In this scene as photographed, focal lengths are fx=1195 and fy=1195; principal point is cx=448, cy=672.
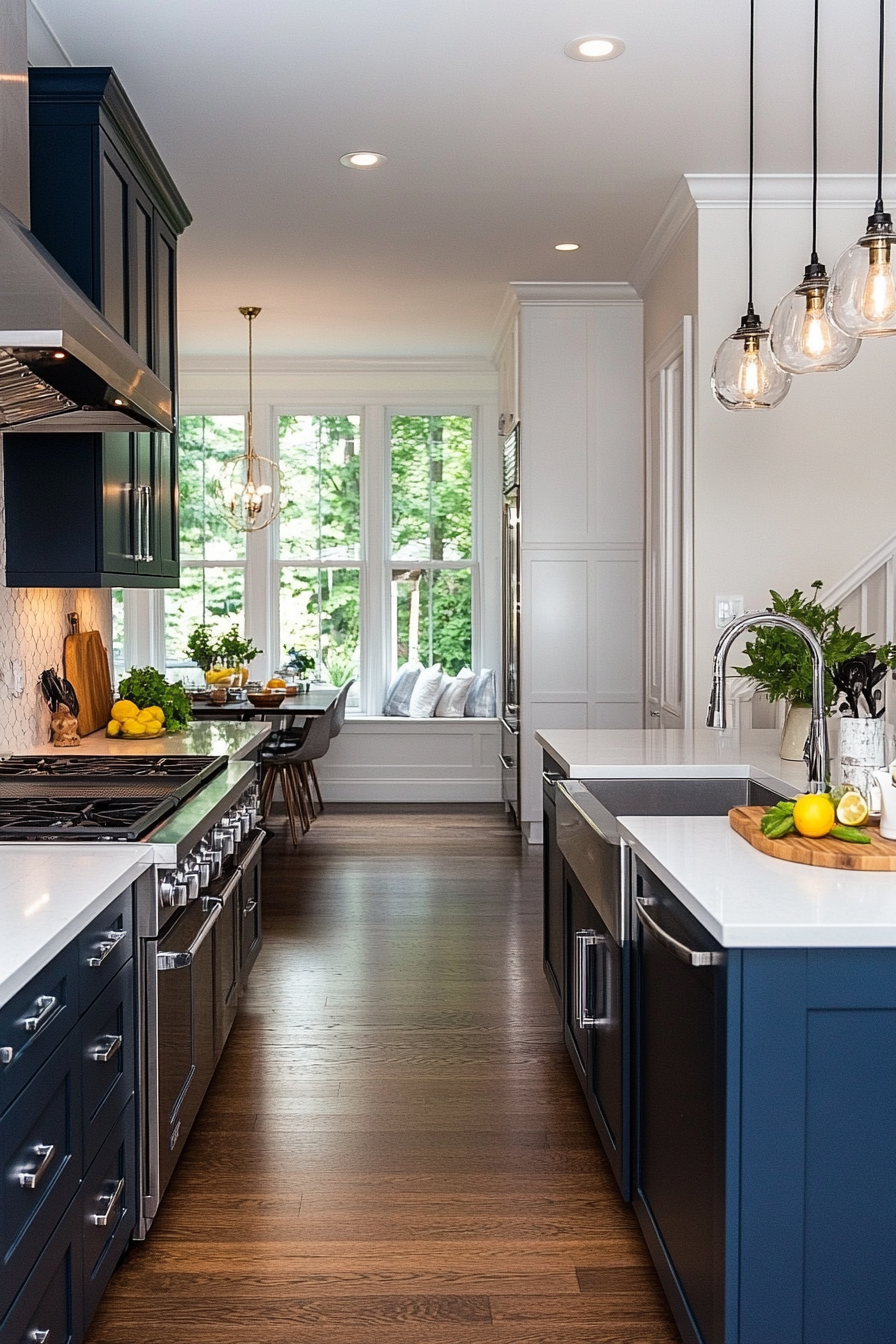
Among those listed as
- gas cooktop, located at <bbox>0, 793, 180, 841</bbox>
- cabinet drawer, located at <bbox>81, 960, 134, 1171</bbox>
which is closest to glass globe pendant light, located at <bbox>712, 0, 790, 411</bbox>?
gas cooktop, located at <bbox>0, 793, 180, 841</bbox>

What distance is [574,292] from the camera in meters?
6.36

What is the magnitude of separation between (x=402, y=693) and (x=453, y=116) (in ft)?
16.0

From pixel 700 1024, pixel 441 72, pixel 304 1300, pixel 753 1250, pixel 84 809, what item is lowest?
pixel 304 1300

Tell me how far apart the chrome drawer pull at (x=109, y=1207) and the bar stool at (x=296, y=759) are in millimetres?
4333

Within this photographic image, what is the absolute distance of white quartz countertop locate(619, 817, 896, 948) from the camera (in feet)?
5.47

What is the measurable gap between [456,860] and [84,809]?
3.82 m

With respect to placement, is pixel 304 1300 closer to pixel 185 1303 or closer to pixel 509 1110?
pixel 185 1303

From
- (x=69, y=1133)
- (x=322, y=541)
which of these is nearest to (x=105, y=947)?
(x=69, y=1133)

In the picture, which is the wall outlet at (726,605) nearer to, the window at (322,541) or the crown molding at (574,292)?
the crown molding at (574,292)

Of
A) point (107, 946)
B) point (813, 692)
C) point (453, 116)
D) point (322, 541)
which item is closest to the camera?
point (107, 946)

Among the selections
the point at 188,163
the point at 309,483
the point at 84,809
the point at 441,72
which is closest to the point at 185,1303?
the point at 84,809

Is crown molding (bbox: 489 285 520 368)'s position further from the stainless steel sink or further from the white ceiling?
the stainless steel sink

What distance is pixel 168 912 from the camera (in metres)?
2.50

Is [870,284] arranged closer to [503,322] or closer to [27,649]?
[27,649]
